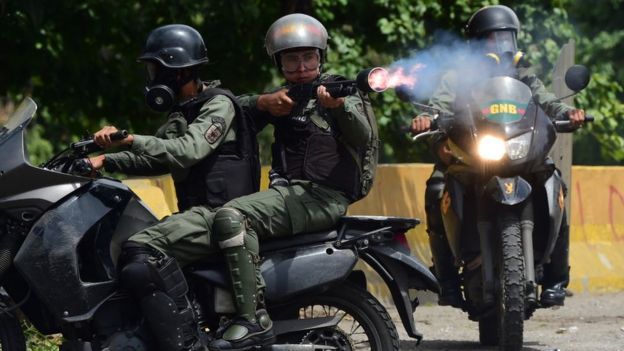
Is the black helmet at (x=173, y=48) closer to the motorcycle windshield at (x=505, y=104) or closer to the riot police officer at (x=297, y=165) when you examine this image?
the riot police officer at (x=297, y=165)

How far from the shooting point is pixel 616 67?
20078 mm

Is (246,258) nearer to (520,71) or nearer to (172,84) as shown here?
(172,84)

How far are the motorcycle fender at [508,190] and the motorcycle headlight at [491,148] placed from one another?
11 cm

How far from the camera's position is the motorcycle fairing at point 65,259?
245 inches

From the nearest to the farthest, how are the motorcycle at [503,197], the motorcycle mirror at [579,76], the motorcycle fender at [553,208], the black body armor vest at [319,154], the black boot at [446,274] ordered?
the black body armor vest at [319,154] → the motorcycle at [503,197] → the motorcycle fender at [553,208] → the motorcycle mirror at [579,76] → the black boot at [446,274]

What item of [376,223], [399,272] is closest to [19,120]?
[376,223]

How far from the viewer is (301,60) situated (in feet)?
22.4

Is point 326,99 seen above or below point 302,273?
above

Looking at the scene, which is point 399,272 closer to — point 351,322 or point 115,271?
point 351,322

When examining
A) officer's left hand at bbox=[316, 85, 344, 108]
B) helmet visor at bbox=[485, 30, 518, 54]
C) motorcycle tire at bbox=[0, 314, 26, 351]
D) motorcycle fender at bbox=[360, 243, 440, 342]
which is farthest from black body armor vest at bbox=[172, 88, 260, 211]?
helmet visor at bbox=[485, 30, 518, 54]

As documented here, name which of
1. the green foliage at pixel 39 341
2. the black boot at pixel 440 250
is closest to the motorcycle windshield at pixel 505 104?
the black boot at pixel 440 250

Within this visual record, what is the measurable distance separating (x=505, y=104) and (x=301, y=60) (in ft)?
4.99

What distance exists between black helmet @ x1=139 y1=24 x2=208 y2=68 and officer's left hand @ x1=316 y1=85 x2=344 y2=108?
26.2 inches

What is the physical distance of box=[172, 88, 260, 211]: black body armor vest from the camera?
6.71 m
